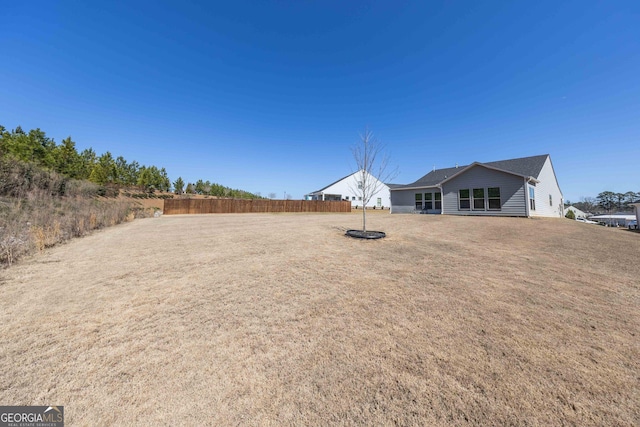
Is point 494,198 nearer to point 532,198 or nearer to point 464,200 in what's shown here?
point 464,200

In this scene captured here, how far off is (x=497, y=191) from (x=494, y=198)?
1.65 ft

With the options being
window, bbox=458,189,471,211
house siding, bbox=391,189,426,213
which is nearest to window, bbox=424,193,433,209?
house siding, bbox=391,189,426,213

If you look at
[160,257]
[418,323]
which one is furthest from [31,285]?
[418,323]

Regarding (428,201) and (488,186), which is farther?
(428,201)

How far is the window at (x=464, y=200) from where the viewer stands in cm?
1664

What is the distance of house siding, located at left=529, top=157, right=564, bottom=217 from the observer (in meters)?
16.0

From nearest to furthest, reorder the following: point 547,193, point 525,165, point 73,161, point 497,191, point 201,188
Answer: point 497,191
point 525,165
point 547,193
point 73,161
point 201,188

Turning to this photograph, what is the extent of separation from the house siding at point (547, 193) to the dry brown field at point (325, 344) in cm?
1493

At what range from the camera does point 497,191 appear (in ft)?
50.5

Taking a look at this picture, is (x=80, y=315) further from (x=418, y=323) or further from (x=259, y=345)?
(x=418, y=323)

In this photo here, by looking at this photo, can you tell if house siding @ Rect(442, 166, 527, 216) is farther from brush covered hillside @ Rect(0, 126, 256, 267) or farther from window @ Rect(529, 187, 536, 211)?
brush covered hillside @ Rect(0, 126, 256, 267)
